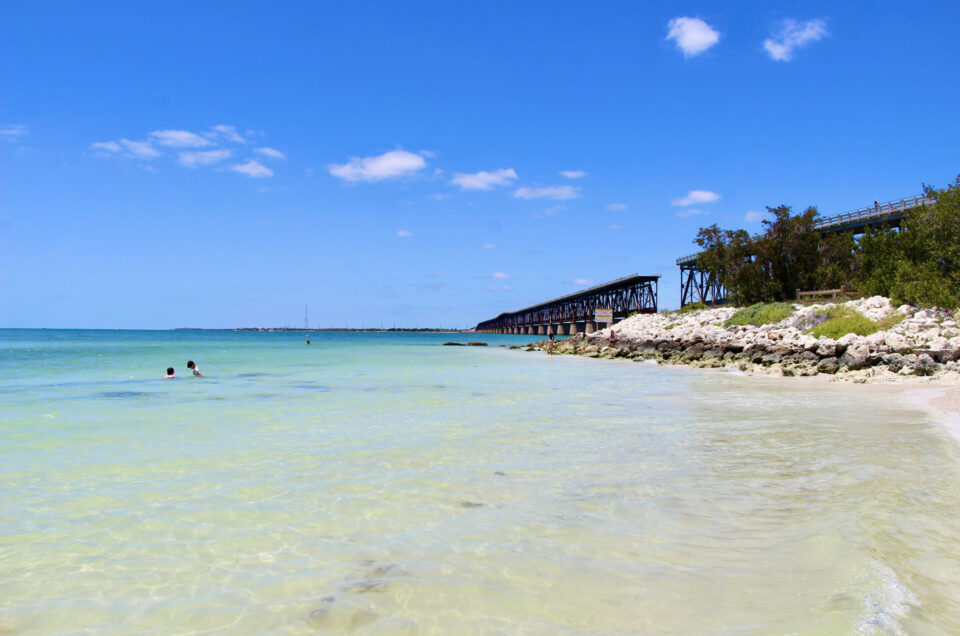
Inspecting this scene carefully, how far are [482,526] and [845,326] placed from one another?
85.8 feet

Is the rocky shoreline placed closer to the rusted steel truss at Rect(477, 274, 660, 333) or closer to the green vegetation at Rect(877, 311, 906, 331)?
the green vegetation at Rect(877, 311, 906, 331)

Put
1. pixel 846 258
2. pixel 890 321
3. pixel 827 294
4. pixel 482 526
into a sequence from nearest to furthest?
1. pixel 482 526
2. pixel 890 321
3. pixel 827 294
4. pixel 846 258

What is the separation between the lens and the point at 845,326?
25.5 metres

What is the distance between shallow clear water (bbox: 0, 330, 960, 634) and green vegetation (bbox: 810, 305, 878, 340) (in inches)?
597

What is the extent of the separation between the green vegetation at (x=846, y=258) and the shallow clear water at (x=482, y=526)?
798 inches

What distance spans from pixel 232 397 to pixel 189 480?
34.1ft

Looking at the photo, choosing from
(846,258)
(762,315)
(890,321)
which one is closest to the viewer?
(890,321)

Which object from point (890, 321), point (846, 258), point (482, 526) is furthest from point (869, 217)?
point (482, 526)

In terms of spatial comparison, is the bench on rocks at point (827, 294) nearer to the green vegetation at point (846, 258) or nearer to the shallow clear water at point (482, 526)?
Answer: the green vegetation at point (846, 258)

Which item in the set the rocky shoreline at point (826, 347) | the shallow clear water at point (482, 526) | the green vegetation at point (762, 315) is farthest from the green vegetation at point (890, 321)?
the shallow clear water at point (482, 526)

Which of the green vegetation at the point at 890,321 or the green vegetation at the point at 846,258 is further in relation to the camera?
the green vegetation at the point at 846,258

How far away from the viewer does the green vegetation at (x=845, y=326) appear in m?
24.5

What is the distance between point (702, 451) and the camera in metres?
8.80

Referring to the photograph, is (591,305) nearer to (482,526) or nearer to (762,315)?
(762,315)
